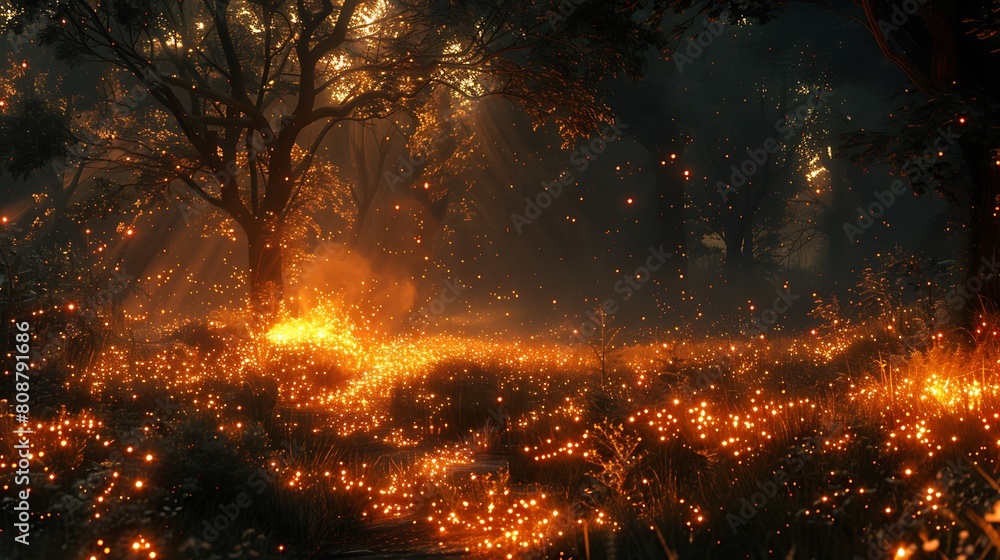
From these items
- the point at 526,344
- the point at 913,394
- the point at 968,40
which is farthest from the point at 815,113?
the point at 913,394

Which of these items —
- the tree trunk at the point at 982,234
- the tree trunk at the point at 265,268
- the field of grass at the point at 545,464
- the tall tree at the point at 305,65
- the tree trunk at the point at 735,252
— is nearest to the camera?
the field of grass at the point at 545,464

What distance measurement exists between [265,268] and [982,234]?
13.7 metres

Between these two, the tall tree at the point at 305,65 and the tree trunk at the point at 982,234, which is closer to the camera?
the tree trunk at the point at 982,234

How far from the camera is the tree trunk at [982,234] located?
1026 cm

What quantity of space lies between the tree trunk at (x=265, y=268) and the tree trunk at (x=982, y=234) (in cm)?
1314

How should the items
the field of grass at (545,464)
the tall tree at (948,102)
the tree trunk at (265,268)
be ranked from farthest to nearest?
the tree trunk at (265,268) < the tall tree at (948,102) < the field of grass at (545,464)

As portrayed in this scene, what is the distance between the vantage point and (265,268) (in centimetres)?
1844

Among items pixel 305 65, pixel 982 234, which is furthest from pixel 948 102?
pixel 305 65

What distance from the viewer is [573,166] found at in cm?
3516

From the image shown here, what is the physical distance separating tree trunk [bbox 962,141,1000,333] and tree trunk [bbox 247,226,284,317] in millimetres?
13138

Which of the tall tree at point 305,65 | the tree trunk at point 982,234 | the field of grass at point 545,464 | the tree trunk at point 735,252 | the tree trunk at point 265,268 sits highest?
the tree trunk at point 735,252

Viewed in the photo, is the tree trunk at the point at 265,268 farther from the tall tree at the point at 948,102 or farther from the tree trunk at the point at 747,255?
the tree trunk at the point at 747,255

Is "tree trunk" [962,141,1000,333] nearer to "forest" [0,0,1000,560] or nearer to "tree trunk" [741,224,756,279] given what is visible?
"forest" [0,0,1000,560]

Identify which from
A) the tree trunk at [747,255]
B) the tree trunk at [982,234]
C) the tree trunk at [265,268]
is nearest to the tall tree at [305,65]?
the tree trunk at [265,268]
